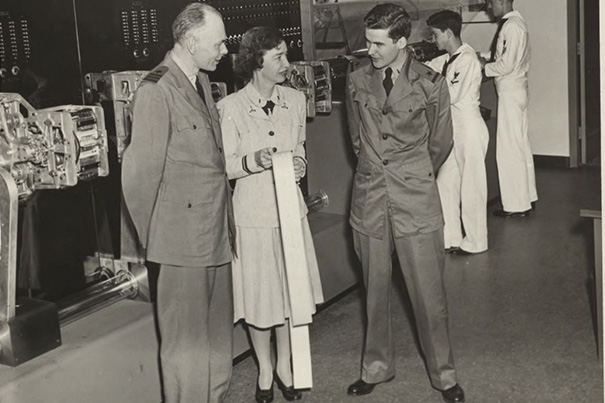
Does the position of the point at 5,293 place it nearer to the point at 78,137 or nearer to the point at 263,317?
the point at 78,137

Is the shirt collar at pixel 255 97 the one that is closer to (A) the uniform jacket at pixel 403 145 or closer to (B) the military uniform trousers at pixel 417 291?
(A) the uniform jacket at pixel 403 145

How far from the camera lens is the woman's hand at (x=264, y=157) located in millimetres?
3630

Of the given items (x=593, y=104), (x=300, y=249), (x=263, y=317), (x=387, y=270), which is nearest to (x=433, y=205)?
(x=387, y=270)

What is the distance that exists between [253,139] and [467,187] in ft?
9.25

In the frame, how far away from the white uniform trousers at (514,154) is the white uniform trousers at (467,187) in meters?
0.81

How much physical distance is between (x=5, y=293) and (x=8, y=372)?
0.30m

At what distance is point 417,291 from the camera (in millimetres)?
3869

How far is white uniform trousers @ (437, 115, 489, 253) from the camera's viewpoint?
6.22 meters

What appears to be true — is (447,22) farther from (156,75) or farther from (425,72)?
(156,75)

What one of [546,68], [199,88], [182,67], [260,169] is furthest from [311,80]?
[546,68]

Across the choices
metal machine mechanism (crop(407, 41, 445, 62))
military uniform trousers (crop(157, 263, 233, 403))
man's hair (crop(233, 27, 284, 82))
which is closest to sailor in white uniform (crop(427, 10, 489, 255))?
metal machine mechanism (crop(407, 41, 445, 62))

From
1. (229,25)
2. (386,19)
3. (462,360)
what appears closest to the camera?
(386,19)

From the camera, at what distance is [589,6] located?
8391 mm

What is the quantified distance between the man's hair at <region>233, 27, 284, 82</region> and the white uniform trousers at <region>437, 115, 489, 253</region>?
2744 mm
